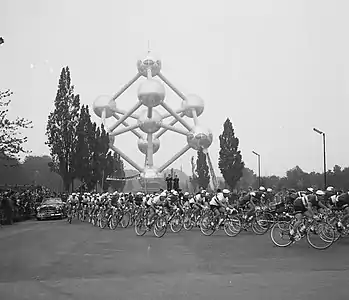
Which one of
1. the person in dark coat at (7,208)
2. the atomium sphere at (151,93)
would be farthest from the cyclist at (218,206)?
the atomium sphere at (151,93)

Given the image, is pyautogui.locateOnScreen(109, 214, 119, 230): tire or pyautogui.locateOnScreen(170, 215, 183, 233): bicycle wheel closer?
pyautogui.locateOnScreen(170, 215, 183, 233): bicycle wheel

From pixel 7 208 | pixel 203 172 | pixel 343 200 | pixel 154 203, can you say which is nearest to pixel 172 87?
pixel 203 172

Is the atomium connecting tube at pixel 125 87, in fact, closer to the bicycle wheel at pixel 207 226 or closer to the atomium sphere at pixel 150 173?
the atomium sphere at pixel 150 173

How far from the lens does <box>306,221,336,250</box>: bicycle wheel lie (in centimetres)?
1786

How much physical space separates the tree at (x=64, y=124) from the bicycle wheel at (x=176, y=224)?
3679cm

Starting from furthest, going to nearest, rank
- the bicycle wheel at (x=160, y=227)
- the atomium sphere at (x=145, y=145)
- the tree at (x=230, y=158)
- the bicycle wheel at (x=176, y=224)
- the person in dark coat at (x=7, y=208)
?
the atomium sphere at (x=145, y=145)
the tree at (x=230, y=158)
the person in dark coat at (x=7, y=208)
the bicycle wheel at (x=176, y=224)
the bicycle wheel at (x=160, y=227)

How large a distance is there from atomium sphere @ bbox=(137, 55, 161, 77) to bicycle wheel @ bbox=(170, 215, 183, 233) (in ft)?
147

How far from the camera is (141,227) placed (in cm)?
2475

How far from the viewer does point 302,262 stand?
14453 millimetres

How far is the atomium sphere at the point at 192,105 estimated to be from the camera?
69500 mm

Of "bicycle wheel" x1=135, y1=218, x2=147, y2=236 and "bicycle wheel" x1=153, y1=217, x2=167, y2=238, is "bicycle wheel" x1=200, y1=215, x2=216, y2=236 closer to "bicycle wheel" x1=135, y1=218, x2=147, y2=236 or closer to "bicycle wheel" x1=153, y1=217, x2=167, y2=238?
"bicycle wheel" x1=153, y1=217, x2=167, y2=238

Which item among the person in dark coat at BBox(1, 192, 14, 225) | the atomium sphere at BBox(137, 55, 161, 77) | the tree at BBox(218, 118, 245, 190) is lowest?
the person in dark coat at BBox(1, 192, 14, 225)

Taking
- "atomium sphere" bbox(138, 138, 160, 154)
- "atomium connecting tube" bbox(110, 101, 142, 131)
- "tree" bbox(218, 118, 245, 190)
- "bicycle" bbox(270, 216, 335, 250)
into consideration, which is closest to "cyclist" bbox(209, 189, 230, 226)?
"bicycle" bbox(270, 216, 335, 250)

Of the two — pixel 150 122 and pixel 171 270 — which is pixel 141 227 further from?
pixel 150 122
